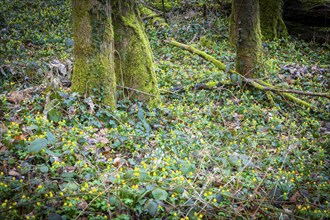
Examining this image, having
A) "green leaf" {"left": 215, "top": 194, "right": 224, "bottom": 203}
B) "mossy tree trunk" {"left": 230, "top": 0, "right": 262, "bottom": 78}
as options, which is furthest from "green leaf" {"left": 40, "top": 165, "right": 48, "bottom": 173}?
"mossy tree trunk" {"left": 230, "top": 0, "right": 262, "bottom": 78}

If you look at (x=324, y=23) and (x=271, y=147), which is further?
(x=324, y=23)

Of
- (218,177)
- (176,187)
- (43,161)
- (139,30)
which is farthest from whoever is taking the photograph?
(139,30)

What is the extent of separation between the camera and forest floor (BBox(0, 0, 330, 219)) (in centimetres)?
330

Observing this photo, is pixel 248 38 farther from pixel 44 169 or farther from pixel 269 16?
pixel 44 169

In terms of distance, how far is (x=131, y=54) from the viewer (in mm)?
5805

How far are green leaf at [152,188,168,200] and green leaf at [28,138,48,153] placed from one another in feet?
4.39

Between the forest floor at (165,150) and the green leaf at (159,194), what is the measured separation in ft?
0.03

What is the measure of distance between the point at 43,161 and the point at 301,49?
33.4ft

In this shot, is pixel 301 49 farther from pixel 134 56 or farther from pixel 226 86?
pixel 134 56

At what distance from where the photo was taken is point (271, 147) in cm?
550

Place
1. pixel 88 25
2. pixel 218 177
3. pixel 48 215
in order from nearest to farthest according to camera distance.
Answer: pixel 48 215 → pixel 218 177 → pixel 88 25

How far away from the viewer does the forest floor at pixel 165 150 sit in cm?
330

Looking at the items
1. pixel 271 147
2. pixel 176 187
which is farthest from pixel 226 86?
pixel 176 187

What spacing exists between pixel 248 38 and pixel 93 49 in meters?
4.10
